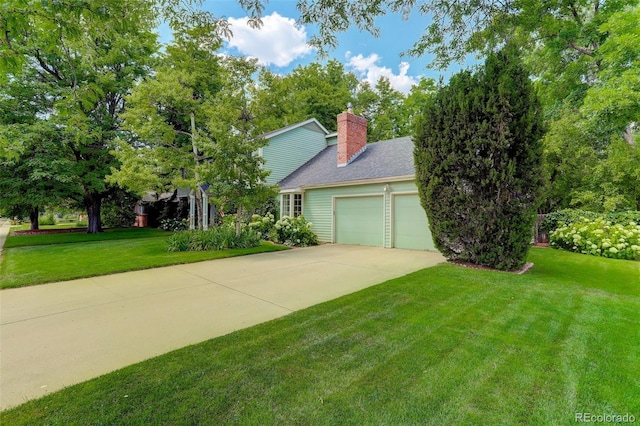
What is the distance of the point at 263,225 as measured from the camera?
12852 millimetres

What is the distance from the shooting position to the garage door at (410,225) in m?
9.62

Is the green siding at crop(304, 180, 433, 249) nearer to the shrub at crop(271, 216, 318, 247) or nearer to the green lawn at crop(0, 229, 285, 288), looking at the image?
the shrub at crop(271, 216, 318, 247)

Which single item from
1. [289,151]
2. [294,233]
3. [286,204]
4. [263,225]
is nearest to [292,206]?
[286,204]

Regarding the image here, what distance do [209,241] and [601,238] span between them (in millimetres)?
12396

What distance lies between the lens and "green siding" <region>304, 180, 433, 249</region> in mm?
10305

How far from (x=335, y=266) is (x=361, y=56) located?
6.32 m

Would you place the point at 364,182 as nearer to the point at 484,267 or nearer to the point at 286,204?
the point at 286,204

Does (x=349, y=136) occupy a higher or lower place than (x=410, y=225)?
higher

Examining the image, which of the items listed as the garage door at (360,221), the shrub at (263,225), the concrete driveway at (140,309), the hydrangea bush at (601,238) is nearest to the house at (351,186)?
the garage door at (360,221)

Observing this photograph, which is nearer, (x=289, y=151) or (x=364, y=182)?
(x=364, y=182)

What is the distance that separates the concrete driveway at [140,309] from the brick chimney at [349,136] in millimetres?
6841

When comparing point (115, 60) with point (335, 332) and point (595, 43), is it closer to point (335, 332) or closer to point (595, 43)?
point (335, 332)

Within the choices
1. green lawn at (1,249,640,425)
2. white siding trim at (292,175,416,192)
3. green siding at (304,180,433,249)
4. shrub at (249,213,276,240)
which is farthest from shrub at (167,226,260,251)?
green lawn at (1,249,640,425)

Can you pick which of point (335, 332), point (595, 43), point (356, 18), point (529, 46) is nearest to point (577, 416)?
point (335, 332)
